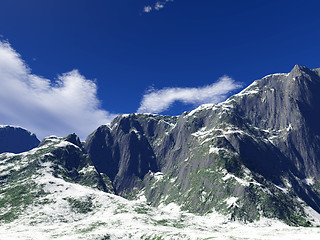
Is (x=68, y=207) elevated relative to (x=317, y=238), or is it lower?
elevated

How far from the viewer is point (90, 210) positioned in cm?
19825

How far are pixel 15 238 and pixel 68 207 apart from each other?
276ft

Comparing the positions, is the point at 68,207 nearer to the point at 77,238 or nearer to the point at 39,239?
the point at 39,239

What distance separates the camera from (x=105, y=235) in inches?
4441

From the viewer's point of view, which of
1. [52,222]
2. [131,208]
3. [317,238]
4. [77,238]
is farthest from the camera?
[131,208]

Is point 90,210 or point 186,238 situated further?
point 90,210

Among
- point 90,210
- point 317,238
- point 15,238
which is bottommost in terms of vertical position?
point 15,238

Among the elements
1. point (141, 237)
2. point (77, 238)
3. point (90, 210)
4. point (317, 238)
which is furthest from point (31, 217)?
point (317, 238)

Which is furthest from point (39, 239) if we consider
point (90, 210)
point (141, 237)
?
point (90, 210)

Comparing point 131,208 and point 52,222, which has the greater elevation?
point 131,208

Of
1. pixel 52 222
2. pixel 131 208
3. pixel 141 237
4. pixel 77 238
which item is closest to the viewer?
pixel 77 238

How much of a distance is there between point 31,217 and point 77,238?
85786mm

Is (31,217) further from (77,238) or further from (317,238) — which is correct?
(317,238)

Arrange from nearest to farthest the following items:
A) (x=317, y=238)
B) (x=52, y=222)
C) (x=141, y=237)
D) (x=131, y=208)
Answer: (x=317, y=238) < (x=141, y=237) < (x=52, y=222) < (x=131, y=208)
